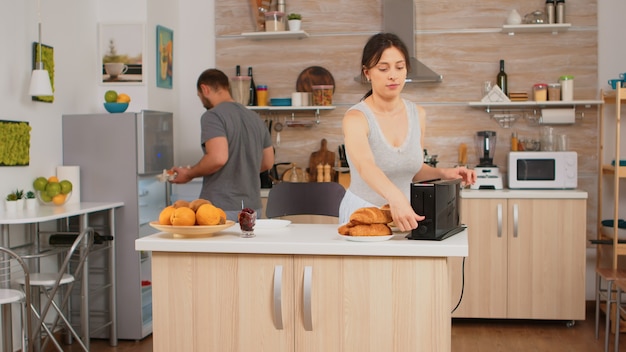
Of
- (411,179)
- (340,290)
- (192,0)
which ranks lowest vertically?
(340,290)

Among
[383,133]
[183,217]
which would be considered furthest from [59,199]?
[383,133]

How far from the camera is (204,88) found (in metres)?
4.29

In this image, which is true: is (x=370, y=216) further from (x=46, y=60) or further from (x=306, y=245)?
(x=46, y=60)

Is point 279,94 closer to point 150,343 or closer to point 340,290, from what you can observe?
point 150,343

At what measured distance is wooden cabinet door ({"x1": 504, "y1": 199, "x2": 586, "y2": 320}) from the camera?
5125 millimetres

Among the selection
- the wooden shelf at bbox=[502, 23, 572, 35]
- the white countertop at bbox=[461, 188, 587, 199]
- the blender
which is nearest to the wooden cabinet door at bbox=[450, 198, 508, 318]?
the white countertop at bbox=[461, 188, 587, 199]

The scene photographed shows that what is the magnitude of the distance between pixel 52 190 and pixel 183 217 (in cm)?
221

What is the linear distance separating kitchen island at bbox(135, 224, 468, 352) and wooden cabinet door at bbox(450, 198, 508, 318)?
2621 mm

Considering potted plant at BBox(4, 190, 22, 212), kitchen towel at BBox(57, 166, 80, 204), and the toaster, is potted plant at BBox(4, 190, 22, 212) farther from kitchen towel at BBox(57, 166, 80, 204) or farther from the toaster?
the toaster

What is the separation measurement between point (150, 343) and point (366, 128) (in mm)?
2616

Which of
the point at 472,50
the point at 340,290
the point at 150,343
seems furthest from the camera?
the point at 472,50

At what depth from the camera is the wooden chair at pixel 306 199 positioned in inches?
140

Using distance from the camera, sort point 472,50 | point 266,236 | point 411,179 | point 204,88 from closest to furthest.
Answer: point 266,236 < point 411,179 < point 204,88 < point 472,50

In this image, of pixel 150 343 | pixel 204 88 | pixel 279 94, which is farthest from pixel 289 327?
pixel 279 94
